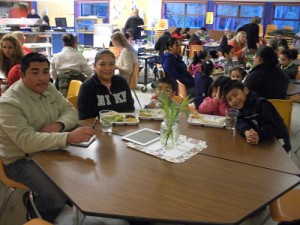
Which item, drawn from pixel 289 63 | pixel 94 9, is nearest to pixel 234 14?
pixel 94 9

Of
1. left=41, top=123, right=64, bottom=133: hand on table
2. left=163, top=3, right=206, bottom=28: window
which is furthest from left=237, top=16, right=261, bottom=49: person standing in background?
left=41, top=123, right=64, bottom=133: hand on table

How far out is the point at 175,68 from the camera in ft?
14.2

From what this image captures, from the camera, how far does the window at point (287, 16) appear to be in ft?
36.1

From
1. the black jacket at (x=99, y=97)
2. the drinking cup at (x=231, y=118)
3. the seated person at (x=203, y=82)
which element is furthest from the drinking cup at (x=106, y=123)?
the seated person at (x=203, y=82)

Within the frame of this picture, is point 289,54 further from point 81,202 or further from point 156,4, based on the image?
point 156,4

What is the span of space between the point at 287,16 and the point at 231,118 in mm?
10577

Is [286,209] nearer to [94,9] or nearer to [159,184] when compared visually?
[159,184]

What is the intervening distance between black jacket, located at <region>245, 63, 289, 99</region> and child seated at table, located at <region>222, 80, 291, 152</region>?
1005 millimetres

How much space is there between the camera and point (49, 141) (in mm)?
1692

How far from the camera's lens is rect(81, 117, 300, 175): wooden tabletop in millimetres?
1637

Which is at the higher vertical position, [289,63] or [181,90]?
[289,63]

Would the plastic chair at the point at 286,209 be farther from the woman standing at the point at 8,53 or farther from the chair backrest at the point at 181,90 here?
the woman standing at the point at 8,53

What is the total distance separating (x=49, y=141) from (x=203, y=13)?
457 inches

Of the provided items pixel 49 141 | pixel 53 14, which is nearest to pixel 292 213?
pixel 49 141
